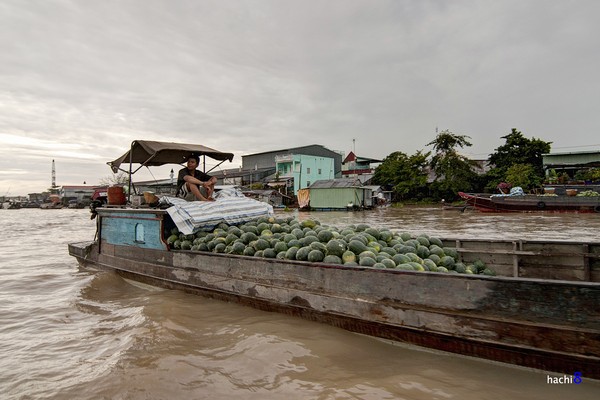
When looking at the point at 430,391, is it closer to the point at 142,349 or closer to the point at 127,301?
the point at 142,349

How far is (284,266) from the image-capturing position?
3.80 metres

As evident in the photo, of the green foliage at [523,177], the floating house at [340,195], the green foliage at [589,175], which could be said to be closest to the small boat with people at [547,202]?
the green foliage at [523,177]

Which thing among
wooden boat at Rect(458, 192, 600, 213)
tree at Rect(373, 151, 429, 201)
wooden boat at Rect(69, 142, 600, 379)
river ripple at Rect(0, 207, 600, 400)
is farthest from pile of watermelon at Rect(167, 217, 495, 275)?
tree at Rect(373, 151, 429, 201)

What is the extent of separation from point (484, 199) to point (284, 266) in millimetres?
22748

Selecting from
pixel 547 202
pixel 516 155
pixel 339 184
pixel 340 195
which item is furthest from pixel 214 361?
pixel 516 155

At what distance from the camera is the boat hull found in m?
2.34

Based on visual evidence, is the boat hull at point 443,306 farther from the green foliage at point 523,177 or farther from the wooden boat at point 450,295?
the green foliage at point 523,177

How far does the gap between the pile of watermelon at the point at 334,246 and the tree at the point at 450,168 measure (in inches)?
1214

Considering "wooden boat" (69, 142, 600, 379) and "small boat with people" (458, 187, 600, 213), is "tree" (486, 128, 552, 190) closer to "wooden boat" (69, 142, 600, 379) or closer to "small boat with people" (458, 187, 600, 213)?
"small boat with people" (458, 187, 600, 213)

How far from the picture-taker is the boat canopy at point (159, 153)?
6.20 metres

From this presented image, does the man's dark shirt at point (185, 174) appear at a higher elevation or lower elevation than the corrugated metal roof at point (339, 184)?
lower

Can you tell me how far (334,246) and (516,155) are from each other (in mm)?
32480

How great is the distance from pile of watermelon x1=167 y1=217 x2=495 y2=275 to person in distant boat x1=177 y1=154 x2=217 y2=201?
→ 113 cm

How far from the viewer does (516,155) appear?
30062mm
